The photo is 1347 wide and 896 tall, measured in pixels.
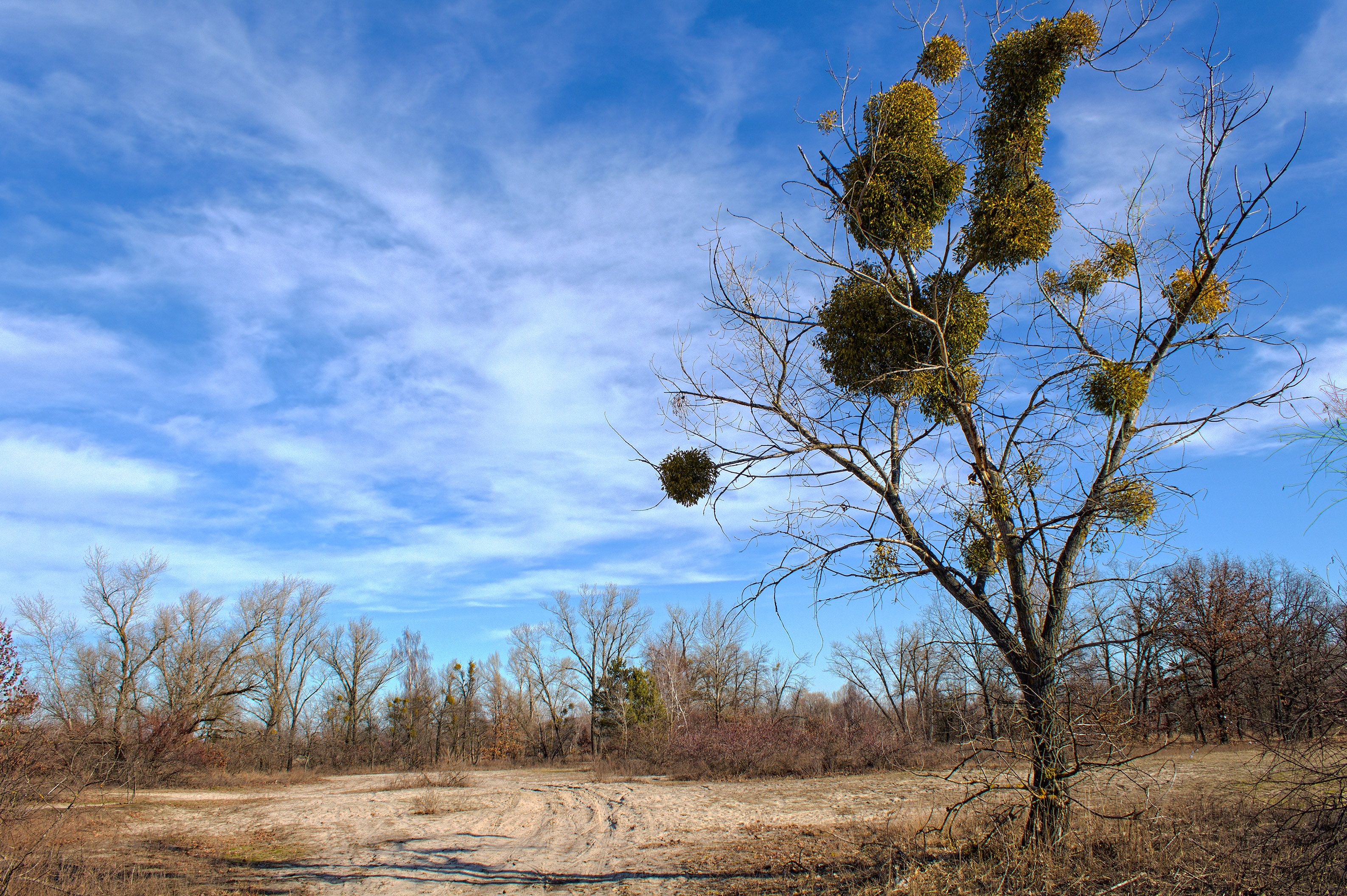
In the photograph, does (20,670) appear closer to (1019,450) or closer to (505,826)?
(505,826)

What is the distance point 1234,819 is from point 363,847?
42.2ft

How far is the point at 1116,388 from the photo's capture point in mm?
5496

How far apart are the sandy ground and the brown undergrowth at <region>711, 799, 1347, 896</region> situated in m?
0.58

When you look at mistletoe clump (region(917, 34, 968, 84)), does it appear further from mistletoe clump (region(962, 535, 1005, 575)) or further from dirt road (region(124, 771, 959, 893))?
dirt road (region(124, 771, 959, 893))

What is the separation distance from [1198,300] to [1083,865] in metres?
4.71

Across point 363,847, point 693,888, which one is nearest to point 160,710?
point 363,847

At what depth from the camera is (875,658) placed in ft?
143

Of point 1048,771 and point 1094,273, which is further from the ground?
point 1094,273

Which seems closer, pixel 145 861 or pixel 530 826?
pixel 145 861

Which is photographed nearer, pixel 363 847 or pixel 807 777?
pixel 363 847

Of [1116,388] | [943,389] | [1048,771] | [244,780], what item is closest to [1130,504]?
[1116,388]

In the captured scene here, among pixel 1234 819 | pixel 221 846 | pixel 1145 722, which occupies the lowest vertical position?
pixel 221 846

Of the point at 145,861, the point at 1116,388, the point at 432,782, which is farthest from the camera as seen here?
the point at 432,782

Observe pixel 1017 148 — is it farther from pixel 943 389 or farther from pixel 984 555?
pixel 984 555
